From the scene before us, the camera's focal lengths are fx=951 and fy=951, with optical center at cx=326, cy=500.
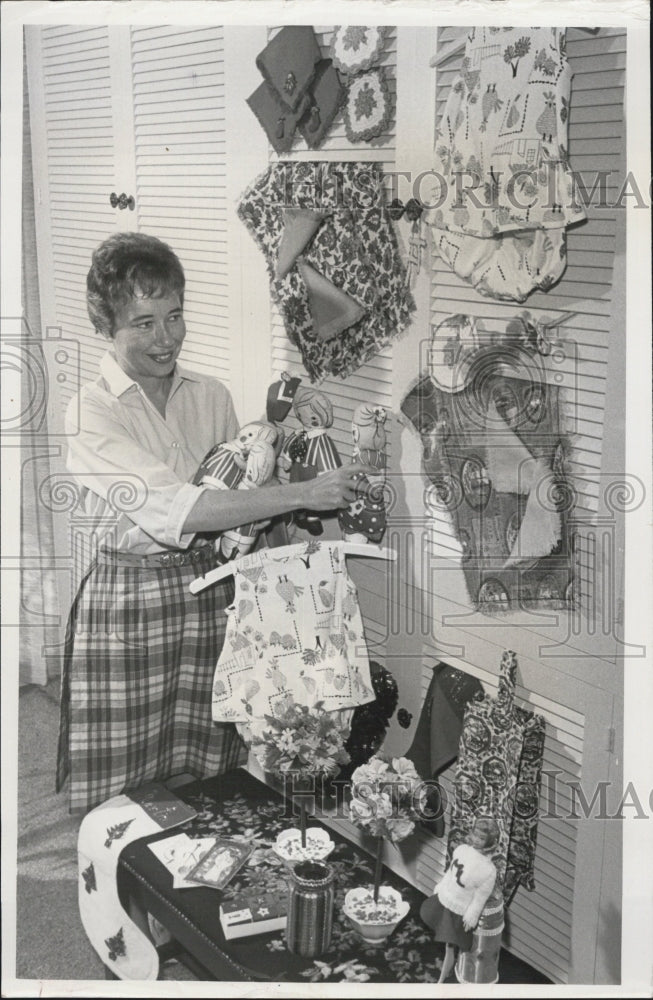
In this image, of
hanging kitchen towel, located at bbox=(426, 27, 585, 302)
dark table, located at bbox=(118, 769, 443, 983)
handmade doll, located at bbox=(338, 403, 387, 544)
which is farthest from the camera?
handmade doll, located at bbox=(338, 403, 387, 544)

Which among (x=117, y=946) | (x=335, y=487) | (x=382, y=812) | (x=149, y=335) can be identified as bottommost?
(x=117, y=946)

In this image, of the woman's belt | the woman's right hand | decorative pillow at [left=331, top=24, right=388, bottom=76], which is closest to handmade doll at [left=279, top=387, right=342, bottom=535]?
the woman's right hand

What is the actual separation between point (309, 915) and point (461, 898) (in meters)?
0.26

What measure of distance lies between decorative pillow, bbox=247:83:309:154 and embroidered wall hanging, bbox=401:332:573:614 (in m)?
0.49

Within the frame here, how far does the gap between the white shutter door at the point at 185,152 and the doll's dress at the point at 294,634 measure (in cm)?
49

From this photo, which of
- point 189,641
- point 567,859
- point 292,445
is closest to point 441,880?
point 567,859

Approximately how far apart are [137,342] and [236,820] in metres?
0.93

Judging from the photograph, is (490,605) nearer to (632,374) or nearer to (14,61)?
(632,374)

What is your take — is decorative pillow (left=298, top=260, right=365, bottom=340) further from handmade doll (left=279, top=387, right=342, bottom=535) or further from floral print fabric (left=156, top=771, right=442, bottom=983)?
floral print fabric (left=156, top=771, right=442, bottom=983)

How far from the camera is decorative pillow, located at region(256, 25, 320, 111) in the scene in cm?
165

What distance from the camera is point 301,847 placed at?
5.81 feet

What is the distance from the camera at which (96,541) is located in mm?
1784

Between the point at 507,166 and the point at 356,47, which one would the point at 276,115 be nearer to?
the point at 356,47

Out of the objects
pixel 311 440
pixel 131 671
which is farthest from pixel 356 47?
pixel 131 671
